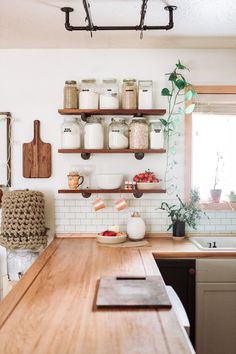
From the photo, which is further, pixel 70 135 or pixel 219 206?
pixel 219 206

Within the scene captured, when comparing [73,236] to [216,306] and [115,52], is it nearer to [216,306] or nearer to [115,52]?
[216,306]

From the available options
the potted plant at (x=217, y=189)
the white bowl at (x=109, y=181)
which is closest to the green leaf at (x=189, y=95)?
the potted plant at (x=217, y=189)

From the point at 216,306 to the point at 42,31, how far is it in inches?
93.4

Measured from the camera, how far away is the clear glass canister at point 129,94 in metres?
3.34

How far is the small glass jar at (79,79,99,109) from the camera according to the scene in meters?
3.35

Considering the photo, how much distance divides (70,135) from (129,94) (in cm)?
58

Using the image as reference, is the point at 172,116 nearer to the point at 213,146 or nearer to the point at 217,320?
the point at 213,146

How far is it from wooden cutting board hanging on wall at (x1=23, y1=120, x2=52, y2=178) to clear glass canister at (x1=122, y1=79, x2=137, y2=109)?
74 cm

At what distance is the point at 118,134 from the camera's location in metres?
3.32

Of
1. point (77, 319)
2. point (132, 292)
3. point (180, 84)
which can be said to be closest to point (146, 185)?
point (180, 84)

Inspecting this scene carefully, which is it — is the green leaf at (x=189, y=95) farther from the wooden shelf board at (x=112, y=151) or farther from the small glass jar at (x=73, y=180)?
the small glass jar at (x=73, y=180)

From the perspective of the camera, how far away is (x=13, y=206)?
321 cm

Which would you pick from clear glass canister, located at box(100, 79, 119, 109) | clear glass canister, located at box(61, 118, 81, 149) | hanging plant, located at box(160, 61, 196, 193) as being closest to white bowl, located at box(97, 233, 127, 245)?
hanging plant, located at box(160, 61, 196, 193)

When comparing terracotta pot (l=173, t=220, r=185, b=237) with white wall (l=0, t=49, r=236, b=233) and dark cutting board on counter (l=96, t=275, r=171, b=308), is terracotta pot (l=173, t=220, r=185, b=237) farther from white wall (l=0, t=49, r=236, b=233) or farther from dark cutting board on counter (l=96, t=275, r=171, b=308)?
dark cutting board on counter (l=96, t=275, r=171, b=308)
